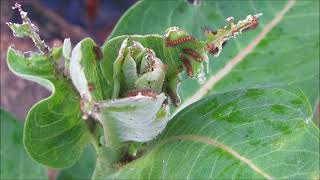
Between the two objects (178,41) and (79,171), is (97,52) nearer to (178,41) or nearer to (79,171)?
(178,41)

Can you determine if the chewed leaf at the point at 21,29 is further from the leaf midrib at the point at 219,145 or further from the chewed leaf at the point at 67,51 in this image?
the leaf midrib at the point at 219,145

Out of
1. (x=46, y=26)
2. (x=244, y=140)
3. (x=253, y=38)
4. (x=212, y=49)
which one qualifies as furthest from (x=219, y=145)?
Answer: (x=46, y=26)

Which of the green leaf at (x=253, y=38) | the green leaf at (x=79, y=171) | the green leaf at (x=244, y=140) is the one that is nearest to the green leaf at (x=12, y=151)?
the green leaf at (x=79, y=171)

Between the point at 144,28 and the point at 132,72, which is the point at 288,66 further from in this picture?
the point at 132,72

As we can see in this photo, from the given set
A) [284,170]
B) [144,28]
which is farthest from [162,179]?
[144,28]

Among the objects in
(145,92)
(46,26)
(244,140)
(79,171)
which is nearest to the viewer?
Result: (145,92)
